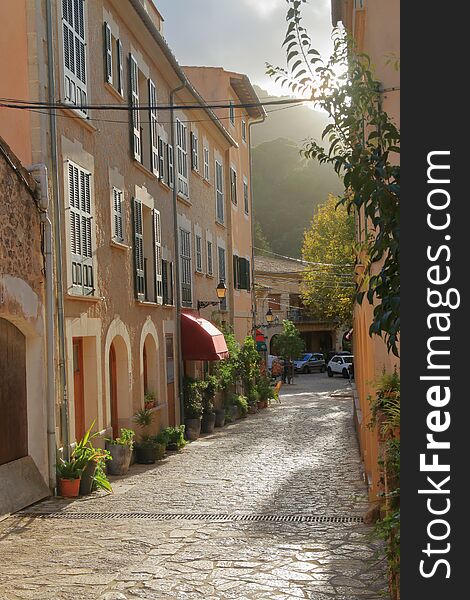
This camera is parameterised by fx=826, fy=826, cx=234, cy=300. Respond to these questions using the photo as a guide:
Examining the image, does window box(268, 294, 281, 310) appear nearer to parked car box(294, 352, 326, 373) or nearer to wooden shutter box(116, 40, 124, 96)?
parked car box(294, 352, 326, 373)

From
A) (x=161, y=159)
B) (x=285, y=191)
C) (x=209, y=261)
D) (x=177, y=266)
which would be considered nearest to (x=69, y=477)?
(x=177, y=266)

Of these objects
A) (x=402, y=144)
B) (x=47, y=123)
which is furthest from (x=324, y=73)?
(x=47, y=123)

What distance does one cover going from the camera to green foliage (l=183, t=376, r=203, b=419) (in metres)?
19.7

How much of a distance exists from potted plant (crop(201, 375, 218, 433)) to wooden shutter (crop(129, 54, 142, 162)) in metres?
6.97

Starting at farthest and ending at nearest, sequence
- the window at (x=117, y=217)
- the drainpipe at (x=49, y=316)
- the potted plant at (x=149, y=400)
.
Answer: the potted plant at (x=149, y=400), the window at (x=117, y=217), the drainpipe at (x=49, y=316)

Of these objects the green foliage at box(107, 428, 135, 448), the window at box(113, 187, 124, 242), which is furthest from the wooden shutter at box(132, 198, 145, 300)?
the green foliage at box(107, 428, 135, 448)

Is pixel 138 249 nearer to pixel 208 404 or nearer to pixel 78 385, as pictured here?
pixel 78 385

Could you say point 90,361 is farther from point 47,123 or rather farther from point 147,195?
point 147,195

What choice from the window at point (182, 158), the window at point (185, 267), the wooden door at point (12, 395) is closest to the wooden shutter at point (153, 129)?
the window at point (182, 158)

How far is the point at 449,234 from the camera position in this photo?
3.23 metres

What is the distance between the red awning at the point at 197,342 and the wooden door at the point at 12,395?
8.40m

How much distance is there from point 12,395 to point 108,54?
6.75 m

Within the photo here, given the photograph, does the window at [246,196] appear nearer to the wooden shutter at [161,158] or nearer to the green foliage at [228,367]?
the green foliage at [228,367]

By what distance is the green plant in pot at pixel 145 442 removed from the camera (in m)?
15.0
